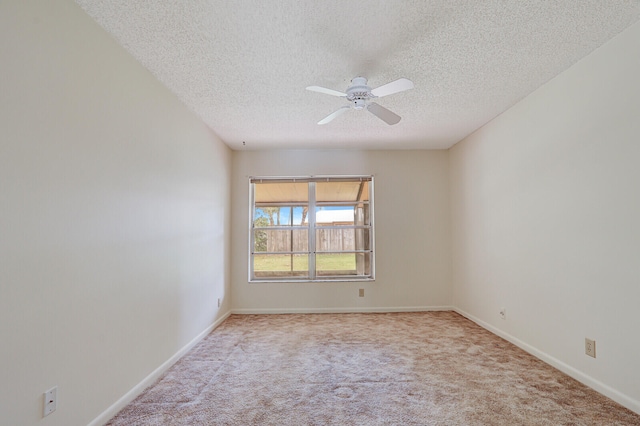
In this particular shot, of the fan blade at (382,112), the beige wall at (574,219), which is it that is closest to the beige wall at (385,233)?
the beige wall at (574,219)

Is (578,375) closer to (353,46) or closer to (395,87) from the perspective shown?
(395,87)

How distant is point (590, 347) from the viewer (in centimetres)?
245

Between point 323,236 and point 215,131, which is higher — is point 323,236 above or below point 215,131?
below

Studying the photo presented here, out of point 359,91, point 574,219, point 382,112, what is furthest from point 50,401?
point 574,219

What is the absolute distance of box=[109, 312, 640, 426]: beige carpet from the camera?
2.07 m

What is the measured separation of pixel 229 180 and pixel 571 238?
4090mm

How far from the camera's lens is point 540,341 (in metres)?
3.01

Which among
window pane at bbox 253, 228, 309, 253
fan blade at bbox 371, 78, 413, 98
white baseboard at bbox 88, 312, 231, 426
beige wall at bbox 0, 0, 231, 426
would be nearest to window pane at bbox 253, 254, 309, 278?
window pane at bbox 253, 228, 309, 253

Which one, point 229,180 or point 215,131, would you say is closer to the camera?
point 215,131

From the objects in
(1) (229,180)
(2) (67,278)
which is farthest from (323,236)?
(2) (67,278)

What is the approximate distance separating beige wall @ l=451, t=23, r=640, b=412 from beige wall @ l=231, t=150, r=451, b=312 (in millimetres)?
1110

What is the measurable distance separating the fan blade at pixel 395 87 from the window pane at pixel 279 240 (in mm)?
3017

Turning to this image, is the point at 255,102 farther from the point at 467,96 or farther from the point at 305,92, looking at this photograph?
the point at 467,96

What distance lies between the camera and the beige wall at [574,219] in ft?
7.11
